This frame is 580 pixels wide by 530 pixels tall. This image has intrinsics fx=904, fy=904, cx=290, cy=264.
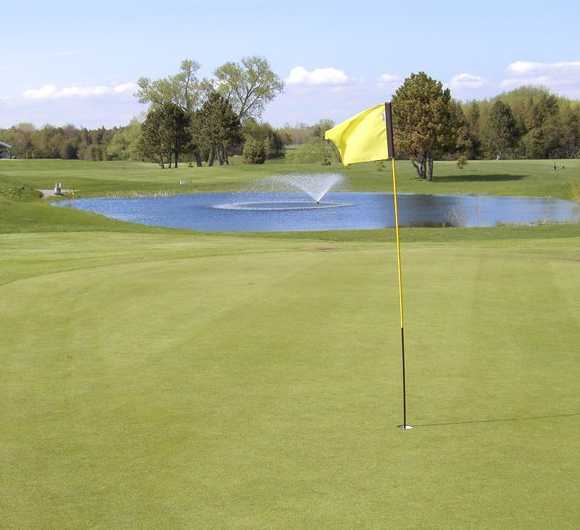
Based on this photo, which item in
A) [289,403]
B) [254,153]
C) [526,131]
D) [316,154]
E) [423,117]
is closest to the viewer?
[289,403]

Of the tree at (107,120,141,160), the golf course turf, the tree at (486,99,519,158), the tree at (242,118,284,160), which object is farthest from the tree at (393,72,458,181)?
the tree at (107,120,141,160)

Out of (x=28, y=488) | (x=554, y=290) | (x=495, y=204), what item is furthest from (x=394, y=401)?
(x=495, y=204)

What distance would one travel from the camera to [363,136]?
23.4ft

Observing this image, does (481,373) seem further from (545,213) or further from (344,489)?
(545,213)

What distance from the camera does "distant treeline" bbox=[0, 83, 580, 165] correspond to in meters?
99.8

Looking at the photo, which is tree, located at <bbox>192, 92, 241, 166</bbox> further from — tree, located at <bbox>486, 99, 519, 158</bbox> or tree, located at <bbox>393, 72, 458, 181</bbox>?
tree, located at <bbox>486, 99, 519, 158</bbox>

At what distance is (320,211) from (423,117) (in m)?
25.7

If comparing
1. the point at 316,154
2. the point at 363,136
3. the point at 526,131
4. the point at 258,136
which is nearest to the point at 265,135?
the point at 258,136

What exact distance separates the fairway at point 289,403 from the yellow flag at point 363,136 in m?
1.87

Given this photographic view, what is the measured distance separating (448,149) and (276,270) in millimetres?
63261

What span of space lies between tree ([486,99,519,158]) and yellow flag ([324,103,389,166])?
336 ft

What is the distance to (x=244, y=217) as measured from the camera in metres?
46.5

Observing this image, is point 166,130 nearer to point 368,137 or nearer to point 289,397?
point 368,137

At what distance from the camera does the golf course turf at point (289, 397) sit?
195 inches
